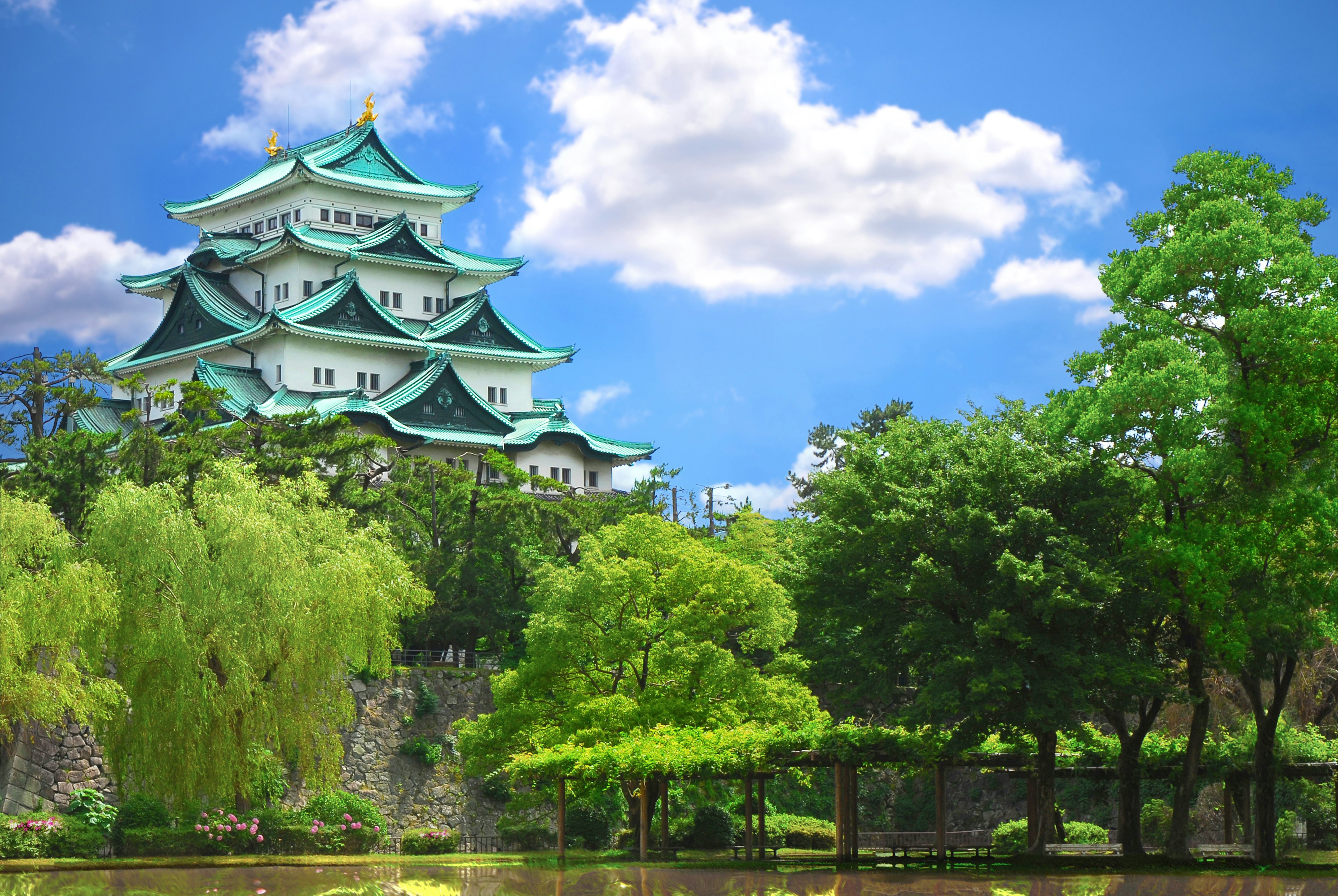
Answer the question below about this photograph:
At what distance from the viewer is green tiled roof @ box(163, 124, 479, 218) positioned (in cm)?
6544

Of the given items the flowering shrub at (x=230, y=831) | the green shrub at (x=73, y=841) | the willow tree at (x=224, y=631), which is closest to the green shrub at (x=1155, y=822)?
the willow tree at (x=224, y=631)

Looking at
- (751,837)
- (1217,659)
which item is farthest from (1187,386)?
(751,837)

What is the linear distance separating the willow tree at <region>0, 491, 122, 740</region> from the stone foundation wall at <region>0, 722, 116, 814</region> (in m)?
2.56

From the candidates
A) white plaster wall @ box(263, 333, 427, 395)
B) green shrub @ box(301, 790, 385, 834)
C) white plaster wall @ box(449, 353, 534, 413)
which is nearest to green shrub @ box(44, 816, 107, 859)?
green shrub @ box(301, 790, 385, 834)

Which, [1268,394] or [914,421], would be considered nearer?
[1268,394]

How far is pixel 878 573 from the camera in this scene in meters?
29.2

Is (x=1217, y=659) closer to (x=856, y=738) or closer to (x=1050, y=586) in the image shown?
(x=1050, y=586)

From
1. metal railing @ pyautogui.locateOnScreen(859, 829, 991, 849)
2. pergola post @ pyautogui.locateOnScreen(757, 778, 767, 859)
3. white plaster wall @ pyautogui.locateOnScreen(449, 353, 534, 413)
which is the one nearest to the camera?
pergola post @ pyautogui.locateOnScreen(757, 778, 767, 859)

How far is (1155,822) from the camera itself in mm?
38594

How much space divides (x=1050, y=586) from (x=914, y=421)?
6.09m

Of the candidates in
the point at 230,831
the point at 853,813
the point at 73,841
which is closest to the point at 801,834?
the point at 853,813

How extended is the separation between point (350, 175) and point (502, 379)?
39.4ft

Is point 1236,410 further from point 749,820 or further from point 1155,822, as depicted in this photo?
point 1155,822

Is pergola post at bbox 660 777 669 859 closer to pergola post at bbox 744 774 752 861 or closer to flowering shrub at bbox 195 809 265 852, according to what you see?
pergola post at bbox 744 774 752 861
